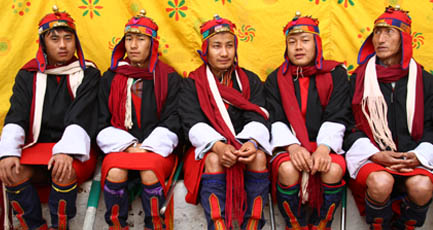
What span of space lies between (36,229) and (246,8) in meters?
2.59

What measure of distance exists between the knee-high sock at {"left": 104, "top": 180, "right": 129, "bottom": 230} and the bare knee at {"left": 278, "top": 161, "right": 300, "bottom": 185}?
1.07 m

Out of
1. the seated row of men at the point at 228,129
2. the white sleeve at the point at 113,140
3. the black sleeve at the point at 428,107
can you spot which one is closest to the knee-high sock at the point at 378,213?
the seated row of men at the point at 228,129

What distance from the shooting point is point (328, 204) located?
9.13 ft

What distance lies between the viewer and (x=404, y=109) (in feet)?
9.89

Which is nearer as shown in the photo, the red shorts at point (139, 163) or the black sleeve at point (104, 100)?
the red shorts at point (139, 163)

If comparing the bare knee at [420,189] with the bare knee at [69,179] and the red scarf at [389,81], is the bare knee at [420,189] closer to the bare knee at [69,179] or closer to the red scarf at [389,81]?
the red scarf at [389,81]

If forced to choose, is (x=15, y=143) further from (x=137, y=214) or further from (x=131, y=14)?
(x=131, y=14)

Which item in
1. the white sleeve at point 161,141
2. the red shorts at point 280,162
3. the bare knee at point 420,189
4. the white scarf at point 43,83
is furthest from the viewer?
the white scarf at point 43,83

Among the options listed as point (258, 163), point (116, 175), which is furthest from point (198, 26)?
point (116, 175)

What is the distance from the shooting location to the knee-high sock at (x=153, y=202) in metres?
2.75

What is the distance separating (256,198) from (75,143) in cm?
131

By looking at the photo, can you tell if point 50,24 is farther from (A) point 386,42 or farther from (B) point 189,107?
(A) point 386,42

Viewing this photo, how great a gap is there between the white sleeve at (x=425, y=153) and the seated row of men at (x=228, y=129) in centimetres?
1

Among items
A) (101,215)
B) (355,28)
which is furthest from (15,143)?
(355,28)
